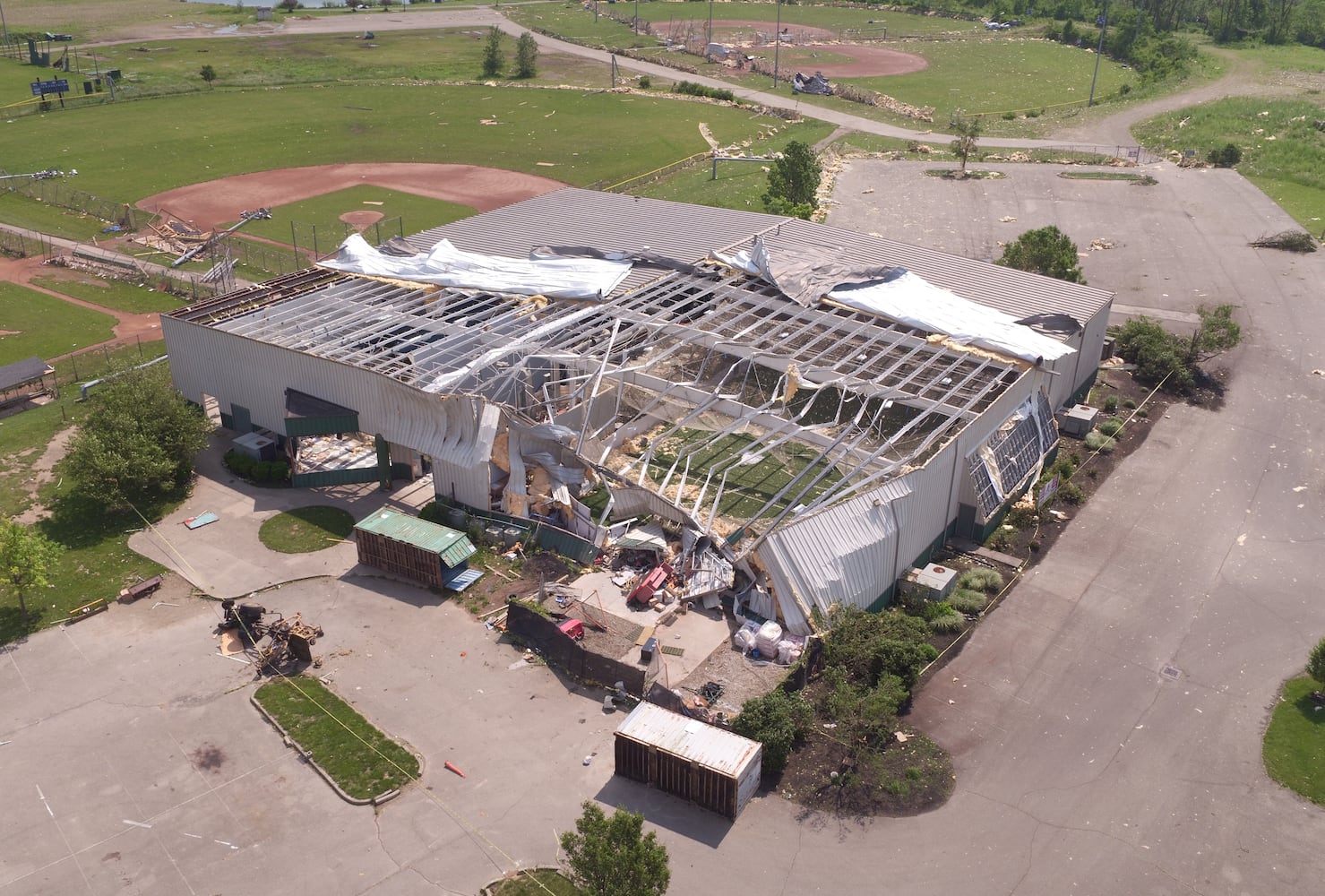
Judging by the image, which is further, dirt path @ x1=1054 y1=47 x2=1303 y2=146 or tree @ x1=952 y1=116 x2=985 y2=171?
dirt path @ x1=1054 y1=47 x2=1303 y2=146

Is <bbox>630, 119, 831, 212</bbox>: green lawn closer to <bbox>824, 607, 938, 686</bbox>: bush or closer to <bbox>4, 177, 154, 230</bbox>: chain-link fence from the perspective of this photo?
<bbox>4, 177, 154, 230</bbox>: chain-link fence

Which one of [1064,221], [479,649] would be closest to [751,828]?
[479,649]

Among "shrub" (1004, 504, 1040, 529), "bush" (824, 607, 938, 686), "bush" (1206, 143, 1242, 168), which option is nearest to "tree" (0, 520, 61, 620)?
"bush" (824, 607, 938, 686)

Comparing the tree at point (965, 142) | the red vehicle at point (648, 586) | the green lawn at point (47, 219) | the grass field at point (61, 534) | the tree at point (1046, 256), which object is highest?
the tree at point (965, 142)

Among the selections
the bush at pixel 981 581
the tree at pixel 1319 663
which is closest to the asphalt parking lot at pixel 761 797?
the bush at pixel 981 581

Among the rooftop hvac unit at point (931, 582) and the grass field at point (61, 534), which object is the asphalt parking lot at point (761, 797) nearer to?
the grass field at point (61, 534)
